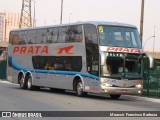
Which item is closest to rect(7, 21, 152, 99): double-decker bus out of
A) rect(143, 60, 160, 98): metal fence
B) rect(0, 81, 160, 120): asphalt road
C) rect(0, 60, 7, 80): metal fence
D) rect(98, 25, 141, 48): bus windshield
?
rect(98, 25, 141, 48): bus windshield

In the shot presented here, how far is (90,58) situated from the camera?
80.0 feet

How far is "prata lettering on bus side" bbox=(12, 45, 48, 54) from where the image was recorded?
2930cm

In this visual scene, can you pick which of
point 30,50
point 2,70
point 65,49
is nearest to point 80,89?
point 65,49

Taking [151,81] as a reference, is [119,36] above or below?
above

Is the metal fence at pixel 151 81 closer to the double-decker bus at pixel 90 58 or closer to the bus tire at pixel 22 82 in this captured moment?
the double-decker bus at pixel 90 58

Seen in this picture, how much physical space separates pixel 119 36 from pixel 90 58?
6.20 ft

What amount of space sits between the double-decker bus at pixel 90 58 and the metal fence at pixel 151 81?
2000 millimetres

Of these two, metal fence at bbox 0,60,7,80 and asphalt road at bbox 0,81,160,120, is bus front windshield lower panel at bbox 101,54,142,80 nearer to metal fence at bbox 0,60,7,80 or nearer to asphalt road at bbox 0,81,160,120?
asphalt road at bbox 0,81,160,120

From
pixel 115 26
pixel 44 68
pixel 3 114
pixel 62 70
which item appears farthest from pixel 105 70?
pixel 3 114

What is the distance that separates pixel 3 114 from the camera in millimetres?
14305

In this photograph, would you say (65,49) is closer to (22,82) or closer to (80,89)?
(80,89)

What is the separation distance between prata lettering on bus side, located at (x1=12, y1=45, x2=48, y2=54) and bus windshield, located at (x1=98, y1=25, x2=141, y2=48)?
594 centimetres

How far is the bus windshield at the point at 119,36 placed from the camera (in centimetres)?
2386

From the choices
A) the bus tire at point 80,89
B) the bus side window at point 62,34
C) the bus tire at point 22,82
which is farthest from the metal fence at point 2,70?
the bus tire at point 80,89
